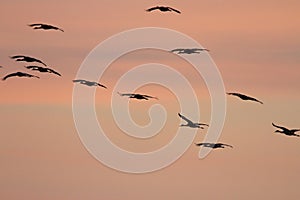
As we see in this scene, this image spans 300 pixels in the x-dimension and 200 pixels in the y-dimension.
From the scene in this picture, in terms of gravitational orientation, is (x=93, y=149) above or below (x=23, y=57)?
below

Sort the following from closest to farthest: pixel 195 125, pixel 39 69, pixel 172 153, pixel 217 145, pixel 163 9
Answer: pixel 163 9 < pixel 39 69 < pixel 195 125 < pixel 217 145 < pixel 172 153

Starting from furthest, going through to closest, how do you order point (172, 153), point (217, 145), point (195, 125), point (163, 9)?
point (172, 153)
point (217, 145)
point (195, 125)
point (163, 9)

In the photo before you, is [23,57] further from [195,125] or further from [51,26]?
[195,125]

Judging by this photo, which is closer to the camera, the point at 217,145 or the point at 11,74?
the point at 11,74

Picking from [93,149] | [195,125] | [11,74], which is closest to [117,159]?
[93,149]

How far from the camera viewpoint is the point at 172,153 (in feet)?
405

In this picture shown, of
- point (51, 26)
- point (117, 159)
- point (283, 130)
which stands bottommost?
point (117, 159)

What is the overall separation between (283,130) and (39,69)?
19016mm

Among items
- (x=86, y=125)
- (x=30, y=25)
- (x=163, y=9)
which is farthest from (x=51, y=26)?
(x=86, y=125)

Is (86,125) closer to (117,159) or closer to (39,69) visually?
(117,159)

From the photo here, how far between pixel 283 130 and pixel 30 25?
2028 centimetres

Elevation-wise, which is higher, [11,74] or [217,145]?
[11,74]

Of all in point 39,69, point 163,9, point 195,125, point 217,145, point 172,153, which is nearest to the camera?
point 163,9

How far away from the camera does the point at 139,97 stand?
99750mm
